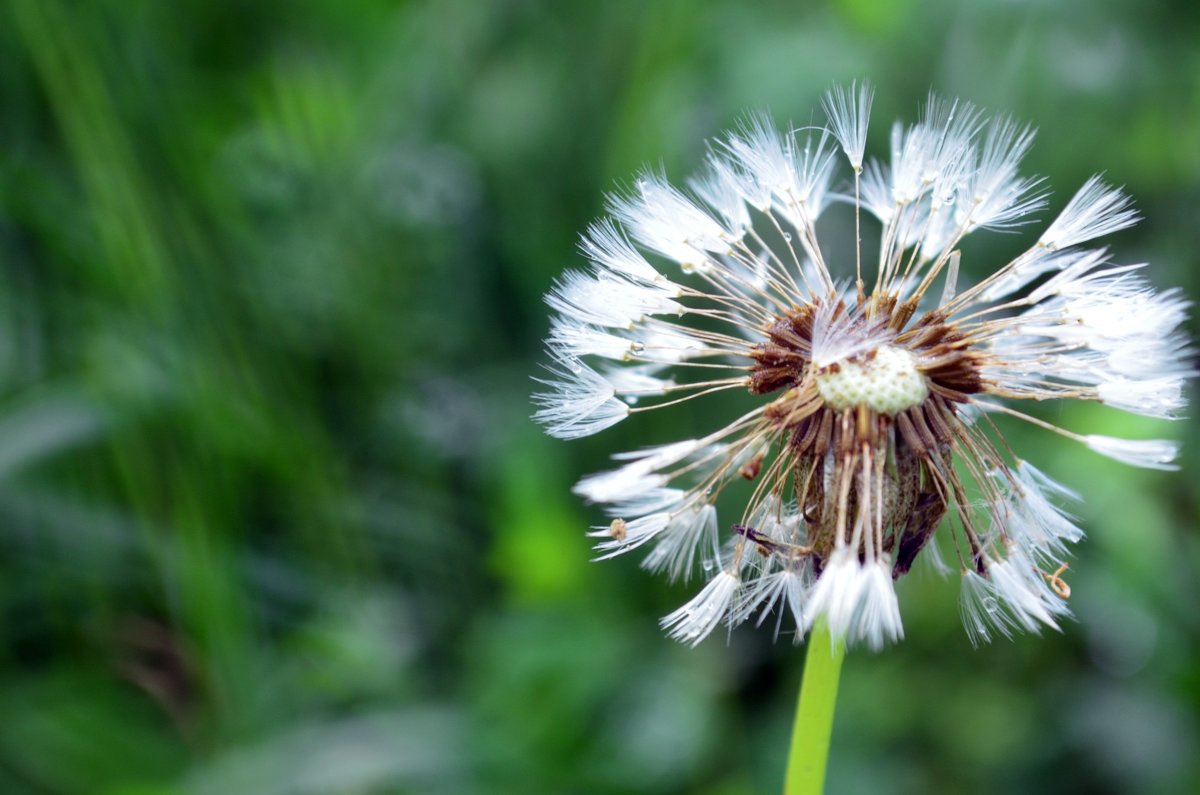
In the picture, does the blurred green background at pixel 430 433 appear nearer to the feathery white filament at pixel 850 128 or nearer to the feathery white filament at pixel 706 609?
the feathery white filament at pixel 850 128

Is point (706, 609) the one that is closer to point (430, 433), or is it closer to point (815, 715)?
point (815, 715)

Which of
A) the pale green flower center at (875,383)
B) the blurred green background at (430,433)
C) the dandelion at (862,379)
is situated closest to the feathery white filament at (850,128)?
the dandelion at (862,379)

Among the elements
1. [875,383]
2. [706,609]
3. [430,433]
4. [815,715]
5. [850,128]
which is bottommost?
[815,715]

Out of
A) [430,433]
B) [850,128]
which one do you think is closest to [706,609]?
[850,128]

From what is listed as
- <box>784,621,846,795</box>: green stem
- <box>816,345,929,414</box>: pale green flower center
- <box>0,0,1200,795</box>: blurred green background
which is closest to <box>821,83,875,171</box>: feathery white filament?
<box>816,345,929,414</box>: pale green flower center

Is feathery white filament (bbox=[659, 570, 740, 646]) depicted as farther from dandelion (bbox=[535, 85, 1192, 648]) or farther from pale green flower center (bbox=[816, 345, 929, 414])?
pale green flower center (bbox=[816, 345, 929, 414])

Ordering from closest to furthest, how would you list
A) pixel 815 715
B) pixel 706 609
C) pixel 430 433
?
pixel 815 715 → pixel 706 609 → pixel 430 433

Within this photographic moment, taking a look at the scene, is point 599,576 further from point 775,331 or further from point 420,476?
point 775,331
